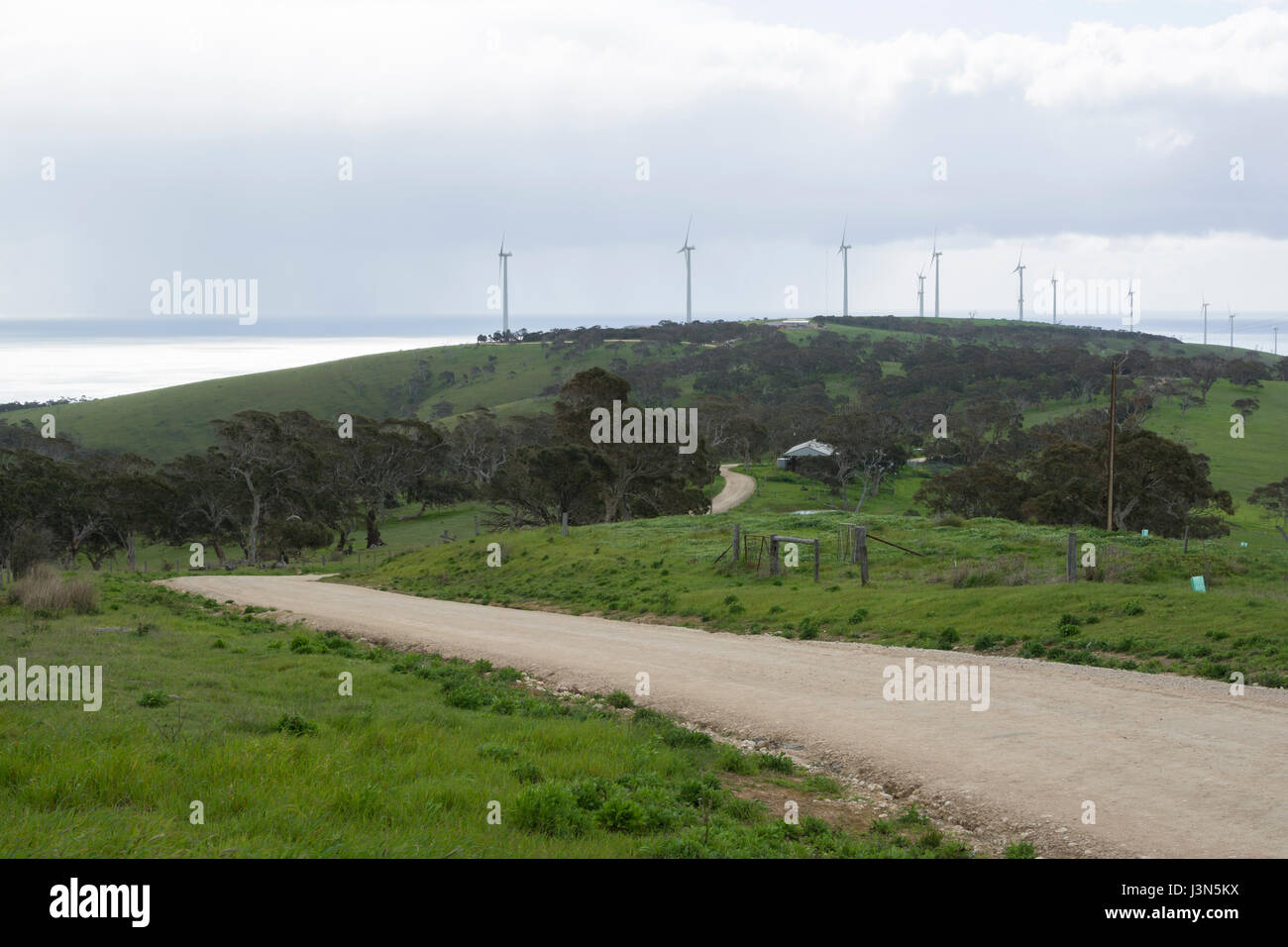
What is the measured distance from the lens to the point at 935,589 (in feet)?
80.1

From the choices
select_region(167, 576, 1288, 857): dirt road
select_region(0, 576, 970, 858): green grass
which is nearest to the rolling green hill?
select_region(167, 576, 1288, 857): dirt road

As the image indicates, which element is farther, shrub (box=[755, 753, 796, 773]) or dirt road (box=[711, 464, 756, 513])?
dirt road (box=[711, 464, 756, 513])

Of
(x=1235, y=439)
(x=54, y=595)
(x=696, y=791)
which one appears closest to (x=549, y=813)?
(x=696, y=791)

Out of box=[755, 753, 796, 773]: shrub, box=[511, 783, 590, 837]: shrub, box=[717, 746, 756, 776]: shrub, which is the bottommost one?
box=[755, 753, 796, 773]: shrub

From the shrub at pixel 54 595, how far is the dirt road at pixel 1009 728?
674 cm

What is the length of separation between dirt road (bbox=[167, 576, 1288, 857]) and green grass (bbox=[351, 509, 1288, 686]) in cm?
140

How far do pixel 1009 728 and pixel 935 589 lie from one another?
11980 millimetres

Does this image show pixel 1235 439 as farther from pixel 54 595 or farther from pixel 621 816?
pixel 621 816

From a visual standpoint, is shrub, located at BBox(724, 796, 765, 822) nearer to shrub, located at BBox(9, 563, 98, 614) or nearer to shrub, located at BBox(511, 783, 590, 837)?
shrub, located at BBox(511, 783, 590, 837)

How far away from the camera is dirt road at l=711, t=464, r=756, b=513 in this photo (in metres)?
74.2

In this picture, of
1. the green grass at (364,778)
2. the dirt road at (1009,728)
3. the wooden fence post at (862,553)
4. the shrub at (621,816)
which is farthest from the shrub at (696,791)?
the wooden fence post at (862,553)
